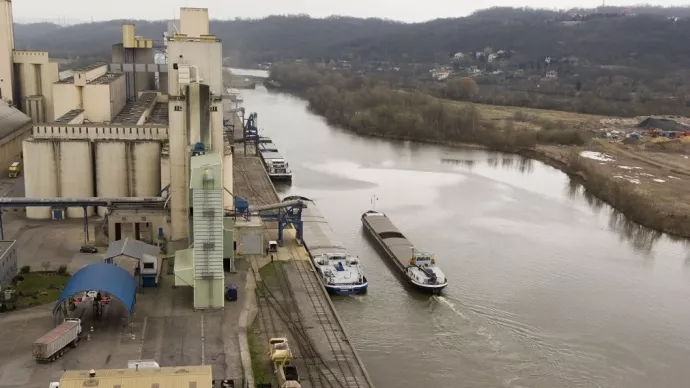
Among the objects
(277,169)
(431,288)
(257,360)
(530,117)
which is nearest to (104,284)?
(257,360)

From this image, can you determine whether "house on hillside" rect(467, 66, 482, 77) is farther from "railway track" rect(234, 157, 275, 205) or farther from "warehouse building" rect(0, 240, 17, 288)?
"warehouse building" rect(0, 240, 17, 288)

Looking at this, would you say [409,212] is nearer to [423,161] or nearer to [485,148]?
[423,161]

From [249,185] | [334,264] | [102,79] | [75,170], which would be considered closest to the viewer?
[334,264]

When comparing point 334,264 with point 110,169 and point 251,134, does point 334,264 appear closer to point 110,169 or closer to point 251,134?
point 110,169

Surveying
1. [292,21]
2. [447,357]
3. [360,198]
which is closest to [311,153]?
[360,198]

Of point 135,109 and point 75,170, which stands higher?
point 135,109

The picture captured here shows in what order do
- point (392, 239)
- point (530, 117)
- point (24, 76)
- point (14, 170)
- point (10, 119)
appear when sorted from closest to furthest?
point (392, 239) < point (14, 170) < point (10, 119) < point (24, 76) < point (530, 117)

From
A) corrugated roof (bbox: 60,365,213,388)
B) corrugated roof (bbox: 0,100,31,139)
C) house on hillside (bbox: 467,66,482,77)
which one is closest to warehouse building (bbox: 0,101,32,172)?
corrugated roof (bbox: 0,100,31,139)
